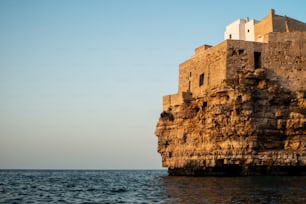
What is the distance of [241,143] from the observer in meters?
31.2

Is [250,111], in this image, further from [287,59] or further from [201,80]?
[201,80]

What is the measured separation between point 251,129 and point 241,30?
1319cm

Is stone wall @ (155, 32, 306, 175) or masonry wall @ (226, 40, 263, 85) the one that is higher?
masonry wall @ (226, 40, 263, 85)

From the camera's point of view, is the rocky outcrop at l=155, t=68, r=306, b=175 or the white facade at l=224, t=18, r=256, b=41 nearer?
the rocky outcrop at l=155, t=68, r=306, b=175

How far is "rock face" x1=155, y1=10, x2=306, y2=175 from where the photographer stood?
1226 inches

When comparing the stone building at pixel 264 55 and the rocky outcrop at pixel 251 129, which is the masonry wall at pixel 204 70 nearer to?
the stone building at pixel 264 55

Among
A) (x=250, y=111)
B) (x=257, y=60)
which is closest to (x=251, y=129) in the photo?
(x=250, y=111)


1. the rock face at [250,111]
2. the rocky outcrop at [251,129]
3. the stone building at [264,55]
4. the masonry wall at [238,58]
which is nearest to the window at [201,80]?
the stone building at [264,55]

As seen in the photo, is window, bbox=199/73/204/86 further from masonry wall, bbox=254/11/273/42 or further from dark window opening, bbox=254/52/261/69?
masonry wall, bbox=254/11/273/42

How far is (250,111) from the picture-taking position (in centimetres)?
3183

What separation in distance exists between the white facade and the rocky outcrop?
275 inches

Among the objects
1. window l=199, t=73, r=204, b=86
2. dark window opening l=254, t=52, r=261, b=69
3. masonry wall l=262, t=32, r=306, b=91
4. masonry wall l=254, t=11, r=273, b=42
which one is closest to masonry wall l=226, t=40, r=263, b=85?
dark window opening l=254, t=52, r=261, b=69

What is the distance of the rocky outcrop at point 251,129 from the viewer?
30953mm

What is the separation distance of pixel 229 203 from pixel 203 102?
2015 centimetres
